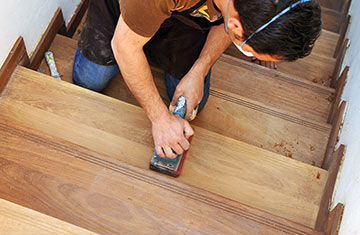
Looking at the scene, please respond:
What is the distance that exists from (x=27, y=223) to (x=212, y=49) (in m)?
1.05

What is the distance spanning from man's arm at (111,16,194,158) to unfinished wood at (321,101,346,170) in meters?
0.69

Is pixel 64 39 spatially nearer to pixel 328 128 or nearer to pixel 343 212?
pixel 328 128

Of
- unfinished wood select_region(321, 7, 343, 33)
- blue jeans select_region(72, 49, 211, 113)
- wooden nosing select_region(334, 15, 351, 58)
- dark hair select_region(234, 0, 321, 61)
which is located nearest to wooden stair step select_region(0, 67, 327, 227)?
blue jeans select_region(72, 49, 211, 113)

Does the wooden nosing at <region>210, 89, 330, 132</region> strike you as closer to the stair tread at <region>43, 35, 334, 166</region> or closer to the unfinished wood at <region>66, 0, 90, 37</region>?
the stair tread at <region>43, 35, 334, 166</region>

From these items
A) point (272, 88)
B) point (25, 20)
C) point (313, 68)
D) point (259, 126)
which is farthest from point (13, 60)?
point (313, 68)

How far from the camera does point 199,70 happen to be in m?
1.71

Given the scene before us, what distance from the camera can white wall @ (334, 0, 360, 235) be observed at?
122 centimetres

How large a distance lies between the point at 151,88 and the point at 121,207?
490mm

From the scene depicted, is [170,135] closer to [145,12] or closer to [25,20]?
[145,12]

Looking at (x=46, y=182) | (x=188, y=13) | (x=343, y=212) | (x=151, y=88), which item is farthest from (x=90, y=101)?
(x=343, y=212)

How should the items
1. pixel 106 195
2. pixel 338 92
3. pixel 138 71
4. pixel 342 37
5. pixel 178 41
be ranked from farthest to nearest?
pixel 342 37
pixel 338 92
pixel 178 41
pixel 138 71
pixel 106 195

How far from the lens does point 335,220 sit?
53.1 inches

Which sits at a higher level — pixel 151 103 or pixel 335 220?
pixel 151 103

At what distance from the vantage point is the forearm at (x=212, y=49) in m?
1.71
